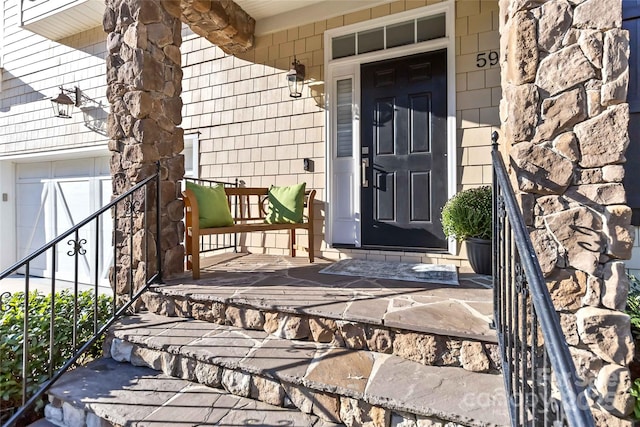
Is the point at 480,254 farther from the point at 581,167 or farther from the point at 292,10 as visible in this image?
the point at 292,10

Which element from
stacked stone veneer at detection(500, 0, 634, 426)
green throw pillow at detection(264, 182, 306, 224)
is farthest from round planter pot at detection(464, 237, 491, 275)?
green throw pillow at detection(264, 182, 306, 224)

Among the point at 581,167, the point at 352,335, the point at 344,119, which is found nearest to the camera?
the point at 581,167

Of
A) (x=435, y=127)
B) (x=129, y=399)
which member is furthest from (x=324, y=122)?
(x=129, y=399)

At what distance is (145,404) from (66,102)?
552 cm

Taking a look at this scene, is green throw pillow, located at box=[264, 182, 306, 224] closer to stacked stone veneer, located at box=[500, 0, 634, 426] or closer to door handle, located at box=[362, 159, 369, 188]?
door handle, located at box=[362, 159, 369, 188]

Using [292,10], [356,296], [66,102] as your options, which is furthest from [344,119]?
[66,102]

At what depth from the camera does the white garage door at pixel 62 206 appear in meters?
5.78

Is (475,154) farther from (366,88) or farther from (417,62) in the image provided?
(366,88)

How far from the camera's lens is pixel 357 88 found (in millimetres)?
3680

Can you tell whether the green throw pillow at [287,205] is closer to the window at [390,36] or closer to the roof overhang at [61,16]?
the window at [390,36]

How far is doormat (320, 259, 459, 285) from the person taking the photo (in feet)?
8.84

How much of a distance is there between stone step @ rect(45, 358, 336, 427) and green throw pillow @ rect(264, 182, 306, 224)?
181 cm

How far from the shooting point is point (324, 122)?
12.5ft

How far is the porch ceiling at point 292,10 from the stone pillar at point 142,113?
4.61 feet
